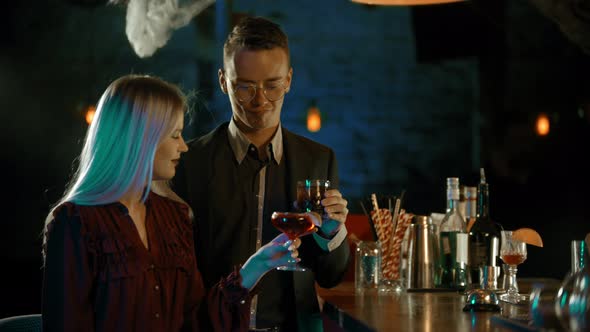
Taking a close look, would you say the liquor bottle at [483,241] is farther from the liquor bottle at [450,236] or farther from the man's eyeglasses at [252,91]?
the man's eyeglasses at [252,91]

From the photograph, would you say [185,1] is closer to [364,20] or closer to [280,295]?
[364,20]

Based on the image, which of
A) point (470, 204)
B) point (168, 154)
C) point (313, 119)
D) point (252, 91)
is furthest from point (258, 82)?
point (313, 119)

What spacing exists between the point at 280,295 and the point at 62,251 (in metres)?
0.85

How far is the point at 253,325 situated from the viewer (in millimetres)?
2387

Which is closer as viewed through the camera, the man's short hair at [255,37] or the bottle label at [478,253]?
the man's short hair at [255,37]

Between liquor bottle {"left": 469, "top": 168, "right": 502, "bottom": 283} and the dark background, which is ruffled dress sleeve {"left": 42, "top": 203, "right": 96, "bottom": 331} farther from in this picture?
the dark background

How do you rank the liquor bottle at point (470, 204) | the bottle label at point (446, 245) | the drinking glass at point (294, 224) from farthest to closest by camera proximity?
the liquor bottle at point (470, 204) < the bottle label at point (446, 245) < the drinking glass at point (294, 224)

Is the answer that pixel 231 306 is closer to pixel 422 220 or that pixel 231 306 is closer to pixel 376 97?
pixel 422 220

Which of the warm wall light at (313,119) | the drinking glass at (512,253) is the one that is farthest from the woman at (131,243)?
the warm wall light at (313,119)

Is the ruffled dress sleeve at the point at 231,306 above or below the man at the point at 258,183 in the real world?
below

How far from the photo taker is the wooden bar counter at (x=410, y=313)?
1.87 meters

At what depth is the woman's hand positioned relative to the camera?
6.72 feet

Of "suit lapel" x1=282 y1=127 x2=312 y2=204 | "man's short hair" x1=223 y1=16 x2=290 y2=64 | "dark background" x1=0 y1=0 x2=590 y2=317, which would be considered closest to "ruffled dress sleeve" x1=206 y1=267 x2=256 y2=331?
"suit lapel" x1=282 y1=127 x2=312 y2=204

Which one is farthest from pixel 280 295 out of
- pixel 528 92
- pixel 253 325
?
pixel 528 92
